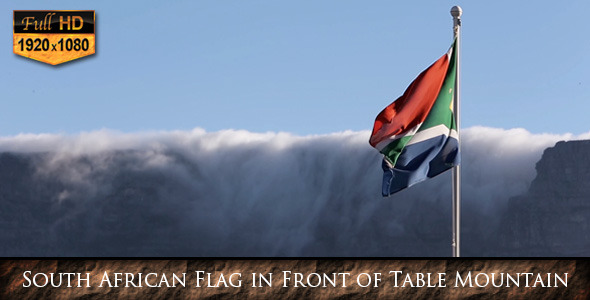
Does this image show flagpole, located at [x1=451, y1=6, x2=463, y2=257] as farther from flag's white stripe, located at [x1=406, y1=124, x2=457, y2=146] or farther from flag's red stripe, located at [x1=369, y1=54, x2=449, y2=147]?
flag's red stripe, located at [x1=369, y1=54, x2=449, y2=147]

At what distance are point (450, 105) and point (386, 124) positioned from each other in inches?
84.8

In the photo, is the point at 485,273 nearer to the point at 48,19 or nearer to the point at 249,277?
the point at 249,277

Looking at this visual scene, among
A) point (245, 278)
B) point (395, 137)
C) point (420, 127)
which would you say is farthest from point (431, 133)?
point (245, 278)

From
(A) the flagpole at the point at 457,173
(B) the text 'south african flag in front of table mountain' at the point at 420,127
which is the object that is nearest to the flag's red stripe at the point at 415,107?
(B) the text 'south african flag in front of table mountain' at the point at 420,127

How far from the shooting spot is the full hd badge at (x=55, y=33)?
2530 inches

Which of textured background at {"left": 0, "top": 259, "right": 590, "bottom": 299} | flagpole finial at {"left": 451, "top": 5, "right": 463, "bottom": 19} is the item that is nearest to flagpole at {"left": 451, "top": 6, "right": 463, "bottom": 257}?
flagpole finial at {"left": 451, "top": 5, "right": 463, "bottom": 19}

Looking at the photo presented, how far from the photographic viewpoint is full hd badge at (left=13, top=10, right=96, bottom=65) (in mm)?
64269

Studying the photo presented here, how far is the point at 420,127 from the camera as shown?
115ft

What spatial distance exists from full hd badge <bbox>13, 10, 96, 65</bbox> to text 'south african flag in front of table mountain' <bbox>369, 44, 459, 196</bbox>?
1252 inches

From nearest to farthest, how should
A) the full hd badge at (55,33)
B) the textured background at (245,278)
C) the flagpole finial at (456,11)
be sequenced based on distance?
1. the textured background at (245,278)
2. the flagpole finial at (456,11)
3. the full hd badge at (55,33)

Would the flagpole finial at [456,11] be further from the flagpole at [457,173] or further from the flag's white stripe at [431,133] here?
the flag's white stripe at [431,133]

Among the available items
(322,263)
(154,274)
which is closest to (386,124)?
(322,263)

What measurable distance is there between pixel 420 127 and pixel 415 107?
0.67m

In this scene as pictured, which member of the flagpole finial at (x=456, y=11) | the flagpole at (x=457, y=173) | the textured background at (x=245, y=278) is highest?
the flagpole finial at (x=456, y=11)
